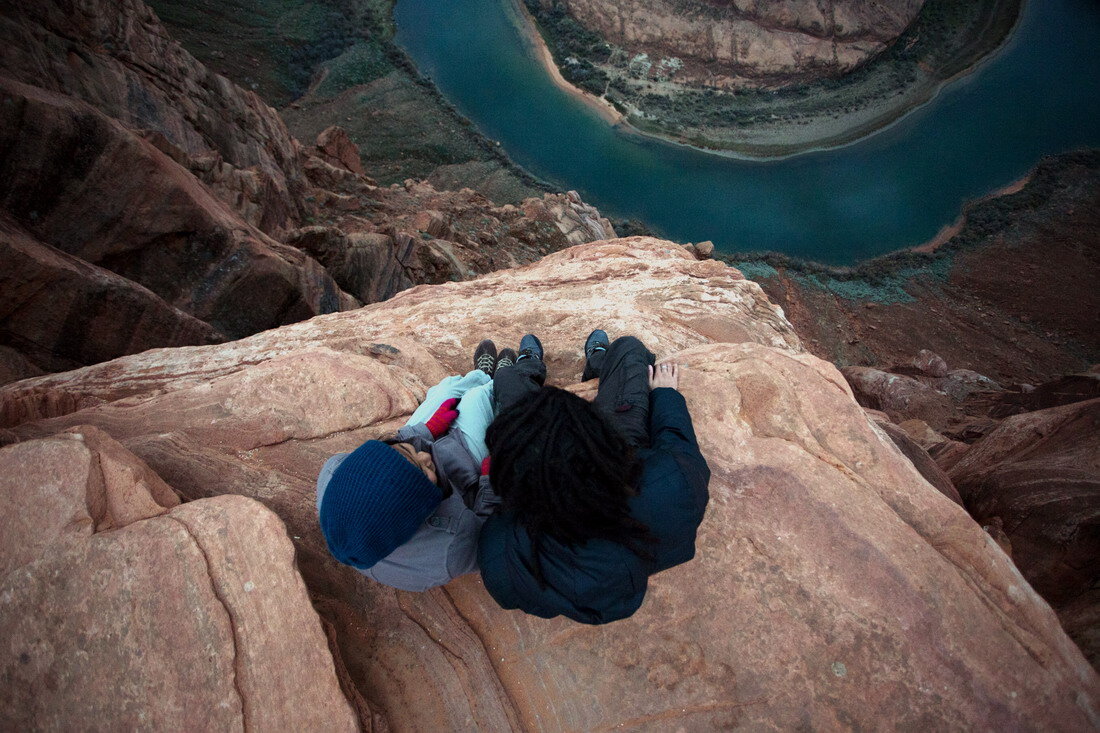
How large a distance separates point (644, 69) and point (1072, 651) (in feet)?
59.7

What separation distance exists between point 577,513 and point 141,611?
1578 millimetres

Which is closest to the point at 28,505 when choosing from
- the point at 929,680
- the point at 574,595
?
the point at 574,595

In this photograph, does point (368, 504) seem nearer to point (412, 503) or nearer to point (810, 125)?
point (412, 503)

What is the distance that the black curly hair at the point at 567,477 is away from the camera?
168cm

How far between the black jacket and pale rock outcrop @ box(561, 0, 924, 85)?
18274mm

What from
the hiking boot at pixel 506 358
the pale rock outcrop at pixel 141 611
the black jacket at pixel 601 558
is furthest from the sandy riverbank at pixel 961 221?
the pale rock outcrop at pixel 141 611

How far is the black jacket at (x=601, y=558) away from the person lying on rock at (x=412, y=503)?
18 cm

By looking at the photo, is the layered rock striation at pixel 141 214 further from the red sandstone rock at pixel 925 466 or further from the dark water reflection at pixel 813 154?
the dark water reflection at pixel 813 154

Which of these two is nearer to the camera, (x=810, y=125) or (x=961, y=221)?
(x=961, y=221)

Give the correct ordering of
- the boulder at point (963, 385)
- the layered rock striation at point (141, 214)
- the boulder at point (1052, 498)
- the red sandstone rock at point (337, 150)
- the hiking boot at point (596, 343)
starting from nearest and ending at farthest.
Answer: the boulder at point (1052, 498) < the hiking boot at point (596, 343) < the layered rock striation at point (141, 214) < the boulder at point (963, 385) < the red sandstone rock at point (337, 150)

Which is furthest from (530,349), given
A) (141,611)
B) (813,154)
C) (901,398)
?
(813,154)

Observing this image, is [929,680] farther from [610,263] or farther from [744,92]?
[744,92]

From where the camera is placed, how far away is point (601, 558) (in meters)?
1.72

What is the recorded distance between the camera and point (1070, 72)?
16.0 metres
